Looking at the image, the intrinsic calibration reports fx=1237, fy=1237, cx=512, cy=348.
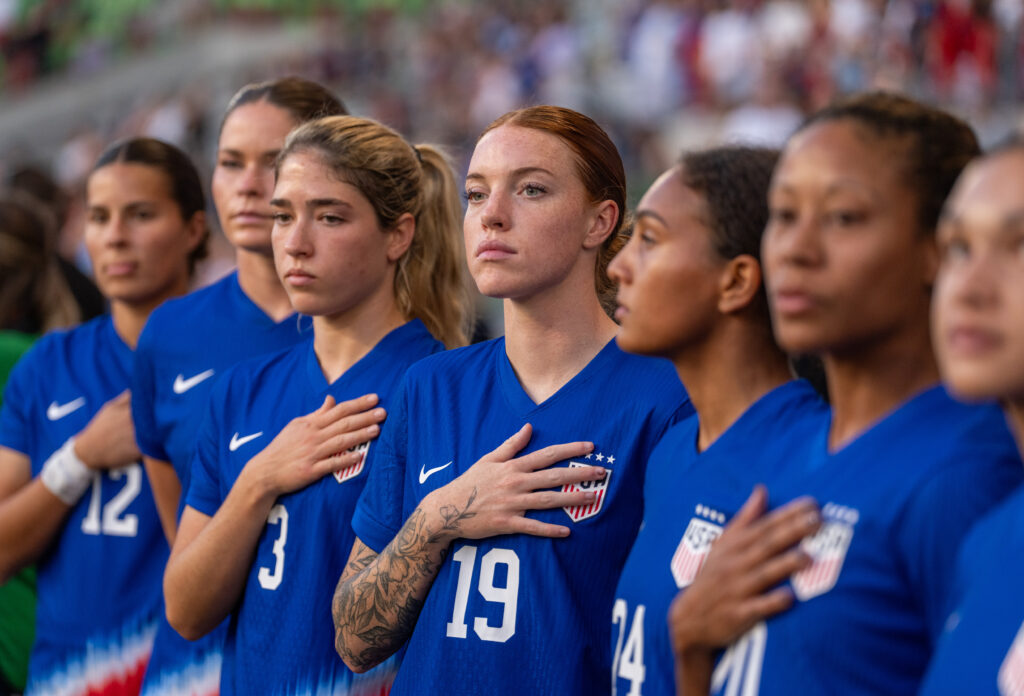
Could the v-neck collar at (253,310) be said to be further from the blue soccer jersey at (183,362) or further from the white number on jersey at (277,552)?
the white number on jersey at (277,552)

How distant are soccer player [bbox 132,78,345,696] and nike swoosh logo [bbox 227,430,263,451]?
34cm

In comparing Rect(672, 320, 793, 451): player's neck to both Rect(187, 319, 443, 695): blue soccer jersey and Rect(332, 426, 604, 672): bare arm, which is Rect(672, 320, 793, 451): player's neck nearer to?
Rect(332, 426, 604, 672): bare arm

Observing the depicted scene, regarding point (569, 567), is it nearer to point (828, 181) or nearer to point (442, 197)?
point (828, 181)

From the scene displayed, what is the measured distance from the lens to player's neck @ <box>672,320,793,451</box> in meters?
2.19

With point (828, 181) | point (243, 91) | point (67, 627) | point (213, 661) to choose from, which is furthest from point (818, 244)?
point (67, 627)

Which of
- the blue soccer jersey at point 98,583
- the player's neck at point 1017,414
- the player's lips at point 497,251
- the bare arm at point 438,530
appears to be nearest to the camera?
the player's neck at point 1017,414

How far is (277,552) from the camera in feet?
9.86

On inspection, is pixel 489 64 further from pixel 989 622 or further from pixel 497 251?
pixel 989 622

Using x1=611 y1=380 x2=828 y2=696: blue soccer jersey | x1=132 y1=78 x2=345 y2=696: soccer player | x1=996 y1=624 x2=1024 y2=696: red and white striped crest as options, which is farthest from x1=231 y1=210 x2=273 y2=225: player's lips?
x1=996 y1=624 x2=1024 y2=696: red and white striped crest

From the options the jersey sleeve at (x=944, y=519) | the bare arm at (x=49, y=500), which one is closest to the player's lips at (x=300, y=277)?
the bare arm at (x=49, y=500)

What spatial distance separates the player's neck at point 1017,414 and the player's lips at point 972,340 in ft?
0.39

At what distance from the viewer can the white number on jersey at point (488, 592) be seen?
2.49 meters

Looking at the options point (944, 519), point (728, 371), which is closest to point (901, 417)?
point (944, 519)

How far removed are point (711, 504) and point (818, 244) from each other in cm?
51
